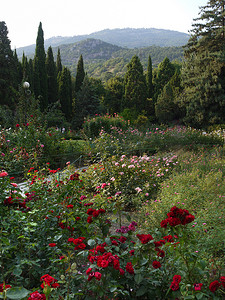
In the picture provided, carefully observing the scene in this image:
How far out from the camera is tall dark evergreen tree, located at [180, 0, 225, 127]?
16.9 metres

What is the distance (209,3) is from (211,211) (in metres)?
19.0

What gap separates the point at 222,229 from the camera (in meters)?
2.59

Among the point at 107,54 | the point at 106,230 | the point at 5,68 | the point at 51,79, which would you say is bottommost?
the point at 106,230

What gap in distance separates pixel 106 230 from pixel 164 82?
25.1 meters

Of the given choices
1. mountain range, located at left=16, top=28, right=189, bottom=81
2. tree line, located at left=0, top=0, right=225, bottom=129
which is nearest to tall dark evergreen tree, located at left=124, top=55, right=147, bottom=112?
tree line, located at left=0, top=0, right=225, bottom=129

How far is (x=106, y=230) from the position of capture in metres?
1.79

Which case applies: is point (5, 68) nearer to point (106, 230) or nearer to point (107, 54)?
point (106, 230)

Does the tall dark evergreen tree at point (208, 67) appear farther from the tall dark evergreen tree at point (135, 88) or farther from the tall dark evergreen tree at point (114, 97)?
the tall dark evergreen tree at point (114, 97)

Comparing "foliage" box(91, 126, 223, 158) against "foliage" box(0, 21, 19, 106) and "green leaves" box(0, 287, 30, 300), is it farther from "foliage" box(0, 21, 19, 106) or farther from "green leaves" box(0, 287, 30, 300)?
"foliage" box(0, 21, 19, 106)

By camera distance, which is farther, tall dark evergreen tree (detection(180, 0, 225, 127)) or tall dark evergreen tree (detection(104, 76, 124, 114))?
tall dark evergreen tree (detection(104, 76, 124, 114))

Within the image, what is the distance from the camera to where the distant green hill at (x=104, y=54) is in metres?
61.8

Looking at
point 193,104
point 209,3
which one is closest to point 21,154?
point 193,104

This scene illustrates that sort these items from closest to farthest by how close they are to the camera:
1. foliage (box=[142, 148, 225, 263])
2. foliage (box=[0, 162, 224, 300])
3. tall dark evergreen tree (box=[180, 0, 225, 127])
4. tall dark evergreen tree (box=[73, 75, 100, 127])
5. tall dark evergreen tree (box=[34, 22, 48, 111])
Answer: foliage (box=[0, 162, 224, 300]) < foliage (box=[142, 148, 225, 263]) < tall dark evergreen tree (box=[180, 0, 225, 127]) < tall dark evergreen tree (box=[34, 22, 48, 111]) < tall dark evergreen tree (box=[73, 75, 100, 127])

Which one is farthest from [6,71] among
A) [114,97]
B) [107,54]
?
[107,54]
